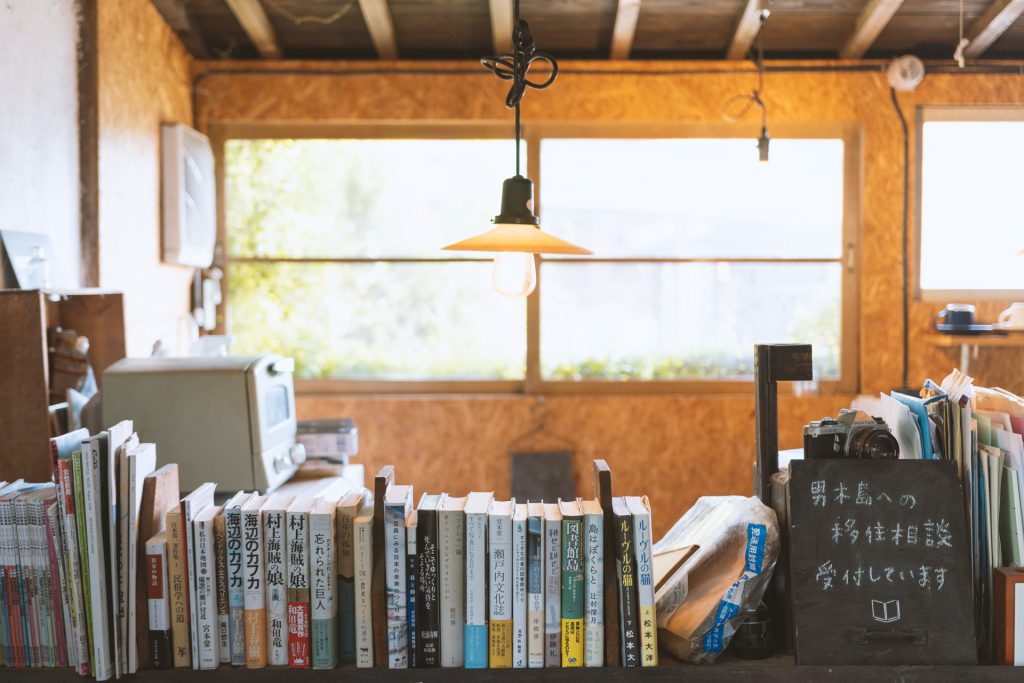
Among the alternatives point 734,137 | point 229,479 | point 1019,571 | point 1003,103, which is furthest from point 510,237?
point 1003,103

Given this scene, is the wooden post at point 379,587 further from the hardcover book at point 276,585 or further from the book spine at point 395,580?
the hardcover book at point 276,585

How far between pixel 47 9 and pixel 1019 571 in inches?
124

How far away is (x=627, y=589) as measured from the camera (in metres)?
1.47

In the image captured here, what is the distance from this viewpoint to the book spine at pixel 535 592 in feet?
4.85

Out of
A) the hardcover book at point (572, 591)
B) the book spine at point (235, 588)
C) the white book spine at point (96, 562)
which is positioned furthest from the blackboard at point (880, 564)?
the white book spine at point (96, 562)

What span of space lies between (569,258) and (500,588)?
285 centimetres

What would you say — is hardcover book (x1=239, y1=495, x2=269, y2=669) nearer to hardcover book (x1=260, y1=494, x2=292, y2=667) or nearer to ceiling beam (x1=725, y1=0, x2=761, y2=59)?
hardcover book (x1=260, y1=494, x2=292, y2=667)

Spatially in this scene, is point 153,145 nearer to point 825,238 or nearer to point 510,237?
point 510,237

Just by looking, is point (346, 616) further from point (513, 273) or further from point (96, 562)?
point (513, 273)

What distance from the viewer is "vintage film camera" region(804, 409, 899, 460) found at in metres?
1.52

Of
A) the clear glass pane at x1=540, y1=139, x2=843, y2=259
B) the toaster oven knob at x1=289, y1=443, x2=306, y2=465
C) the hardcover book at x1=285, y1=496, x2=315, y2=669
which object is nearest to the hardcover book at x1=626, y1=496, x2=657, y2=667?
the hardcover book at x1=285, y1=496, x2=315, y2=669

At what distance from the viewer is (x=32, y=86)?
279cm

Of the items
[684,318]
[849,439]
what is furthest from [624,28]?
[849,439]

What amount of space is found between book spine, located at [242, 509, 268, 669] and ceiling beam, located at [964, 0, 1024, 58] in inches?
142
